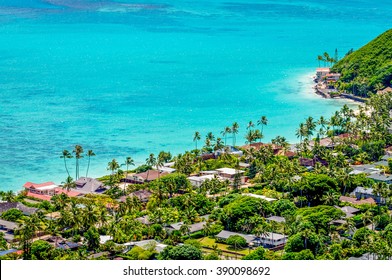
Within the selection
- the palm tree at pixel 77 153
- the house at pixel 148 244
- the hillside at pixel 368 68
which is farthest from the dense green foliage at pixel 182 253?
the hillside at pixel 368 68

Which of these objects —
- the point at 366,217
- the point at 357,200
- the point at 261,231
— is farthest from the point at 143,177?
the point at 366,217

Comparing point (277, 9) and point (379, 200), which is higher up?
point (277, 9)

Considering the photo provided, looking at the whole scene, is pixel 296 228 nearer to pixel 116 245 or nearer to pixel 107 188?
pixel 116 245

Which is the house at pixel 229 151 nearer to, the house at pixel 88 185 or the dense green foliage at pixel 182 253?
the house at pixel 88 185

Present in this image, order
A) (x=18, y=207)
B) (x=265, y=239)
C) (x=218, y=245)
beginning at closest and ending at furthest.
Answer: (x=265, y=239) → (x=218, y=245) → (x=18, y=207)

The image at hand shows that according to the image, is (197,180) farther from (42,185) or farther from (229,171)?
(42,185)

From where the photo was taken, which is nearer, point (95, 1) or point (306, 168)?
point (306, 168)
